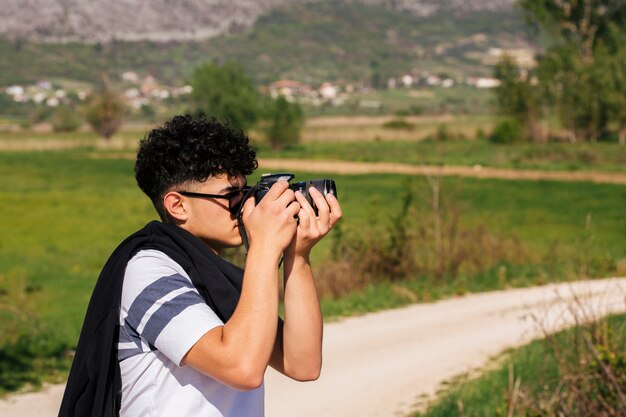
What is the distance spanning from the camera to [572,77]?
73375 mm

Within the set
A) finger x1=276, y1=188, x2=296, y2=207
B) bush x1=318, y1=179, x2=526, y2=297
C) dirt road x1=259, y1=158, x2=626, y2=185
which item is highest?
finger x1=276, y1=188, x2=296, y2=207

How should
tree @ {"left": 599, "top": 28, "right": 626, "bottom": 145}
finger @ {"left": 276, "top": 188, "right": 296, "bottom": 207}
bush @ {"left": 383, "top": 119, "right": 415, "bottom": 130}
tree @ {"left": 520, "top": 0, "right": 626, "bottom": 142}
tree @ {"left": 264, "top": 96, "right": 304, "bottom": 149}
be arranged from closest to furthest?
1. finger @ {"left": 276, "top": 188, "right": 296, "bottom": 207}
2. tree @ {"left": 599, "top": 28, "right": 626, "bottom": 145}
3. tree @ {"left": 520, "top": 0, "right": 626, "bottom": 142}
4. tree @ {"left": 264, "top": 96, "right": 304, "bottom": 149}
5. bush @ {"left": 383, "top": 119, "right": 415, "bottom": 130}

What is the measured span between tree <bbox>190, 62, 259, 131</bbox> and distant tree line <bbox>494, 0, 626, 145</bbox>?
3051cm

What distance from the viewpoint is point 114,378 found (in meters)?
2.55

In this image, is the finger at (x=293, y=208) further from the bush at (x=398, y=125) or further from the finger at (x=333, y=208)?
the bush at (x=398, y=125)

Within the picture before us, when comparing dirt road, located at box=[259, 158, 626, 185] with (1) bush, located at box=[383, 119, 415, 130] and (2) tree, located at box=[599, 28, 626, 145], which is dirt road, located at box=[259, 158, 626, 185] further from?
(1) bush, located at box=[383, 119, 415, 130]

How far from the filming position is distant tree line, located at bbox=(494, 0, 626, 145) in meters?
70.8

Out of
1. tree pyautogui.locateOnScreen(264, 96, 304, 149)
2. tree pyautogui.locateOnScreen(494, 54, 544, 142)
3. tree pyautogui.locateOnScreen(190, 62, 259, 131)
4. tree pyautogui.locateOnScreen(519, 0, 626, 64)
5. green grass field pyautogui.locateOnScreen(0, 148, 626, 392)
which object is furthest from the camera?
tree pyautogui.locateOnScreen(190, 62, 259, 131)

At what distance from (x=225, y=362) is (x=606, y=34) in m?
81.5

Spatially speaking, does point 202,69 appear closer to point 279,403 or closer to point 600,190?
point 600,190

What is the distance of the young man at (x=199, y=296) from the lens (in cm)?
241

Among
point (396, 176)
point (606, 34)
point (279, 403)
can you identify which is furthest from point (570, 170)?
point (279, 403)

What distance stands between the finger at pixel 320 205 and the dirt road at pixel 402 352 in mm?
4259

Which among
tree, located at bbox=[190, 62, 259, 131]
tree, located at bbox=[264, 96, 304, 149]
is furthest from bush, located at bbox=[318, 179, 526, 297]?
tree, located at bbox=[190, 62, 259, 131]
